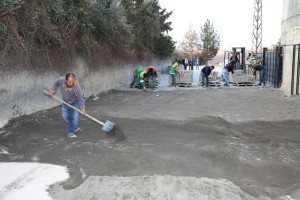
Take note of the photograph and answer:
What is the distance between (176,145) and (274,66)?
1340 cm

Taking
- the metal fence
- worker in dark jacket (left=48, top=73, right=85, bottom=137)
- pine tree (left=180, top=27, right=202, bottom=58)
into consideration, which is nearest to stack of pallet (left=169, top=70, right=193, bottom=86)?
the metal fence

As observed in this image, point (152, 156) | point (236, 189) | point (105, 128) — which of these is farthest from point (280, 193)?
point (105, 128)

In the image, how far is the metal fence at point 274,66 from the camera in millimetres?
17609

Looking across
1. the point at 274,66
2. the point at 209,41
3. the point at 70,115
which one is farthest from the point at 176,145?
the point at 209,41

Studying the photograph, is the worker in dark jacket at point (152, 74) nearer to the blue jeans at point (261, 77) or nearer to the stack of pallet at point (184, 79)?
the stack of pallet at point (184, 79)

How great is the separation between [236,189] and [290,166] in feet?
4.82

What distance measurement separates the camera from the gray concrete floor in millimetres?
5180

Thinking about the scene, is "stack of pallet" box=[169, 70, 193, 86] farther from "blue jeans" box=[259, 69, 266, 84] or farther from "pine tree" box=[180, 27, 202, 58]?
"pine tree" box=[180, 27, 202, 58]

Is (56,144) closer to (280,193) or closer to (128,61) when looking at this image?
(280,193)

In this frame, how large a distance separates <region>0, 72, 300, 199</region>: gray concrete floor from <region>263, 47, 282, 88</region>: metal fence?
6724mm

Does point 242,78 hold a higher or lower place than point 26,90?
lower

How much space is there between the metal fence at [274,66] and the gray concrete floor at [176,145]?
672cm

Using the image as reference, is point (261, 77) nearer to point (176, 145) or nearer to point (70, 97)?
point (176, 145)

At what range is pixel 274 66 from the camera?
18.3 metres
